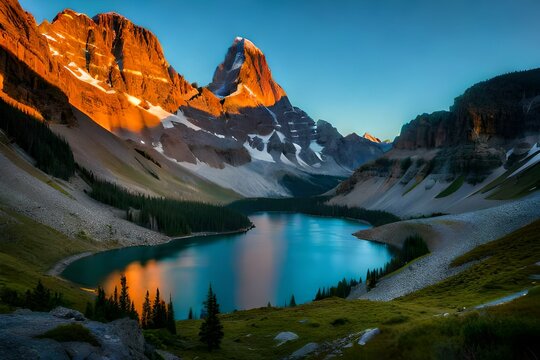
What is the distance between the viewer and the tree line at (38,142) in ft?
356

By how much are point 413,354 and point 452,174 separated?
158876mm

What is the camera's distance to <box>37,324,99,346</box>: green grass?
12.5 metres

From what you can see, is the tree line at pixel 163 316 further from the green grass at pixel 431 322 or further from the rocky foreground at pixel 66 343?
the rocky foreground at pixel 66 343

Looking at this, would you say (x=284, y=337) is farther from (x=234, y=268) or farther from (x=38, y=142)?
(x=38, y=142)

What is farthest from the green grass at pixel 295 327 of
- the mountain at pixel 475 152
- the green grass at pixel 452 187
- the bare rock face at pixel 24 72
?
the bare rock face at pixel 24 72

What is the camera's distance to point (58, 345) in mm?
11922

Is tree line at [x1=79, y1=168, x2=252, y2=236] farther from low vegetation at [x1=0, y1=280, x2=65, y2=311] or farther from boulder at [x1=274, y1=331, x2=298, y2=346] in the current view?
boulder at [x1=274, y1=331, x2=298, y2=346]

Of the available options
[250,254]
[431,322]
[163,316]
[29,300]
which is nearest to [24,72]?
[250,254]

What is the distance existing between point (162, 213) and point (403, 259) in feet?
234

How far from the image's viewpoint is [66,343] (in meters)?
12.4

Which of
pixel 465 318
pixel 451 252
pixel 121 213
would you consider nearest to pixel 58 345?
pixel 465 318

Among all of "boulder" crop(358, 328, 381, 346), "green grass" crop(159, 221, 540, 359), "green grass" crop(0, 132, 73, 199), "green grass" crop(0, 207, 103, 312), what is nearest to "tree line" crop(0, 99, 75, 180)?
"green grass" crop(0, 132, 73, 199)

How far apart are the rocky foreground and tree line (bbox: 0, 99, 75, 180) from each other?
102998 millimetres

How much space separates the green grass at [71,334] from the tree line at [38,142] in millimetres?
105132
